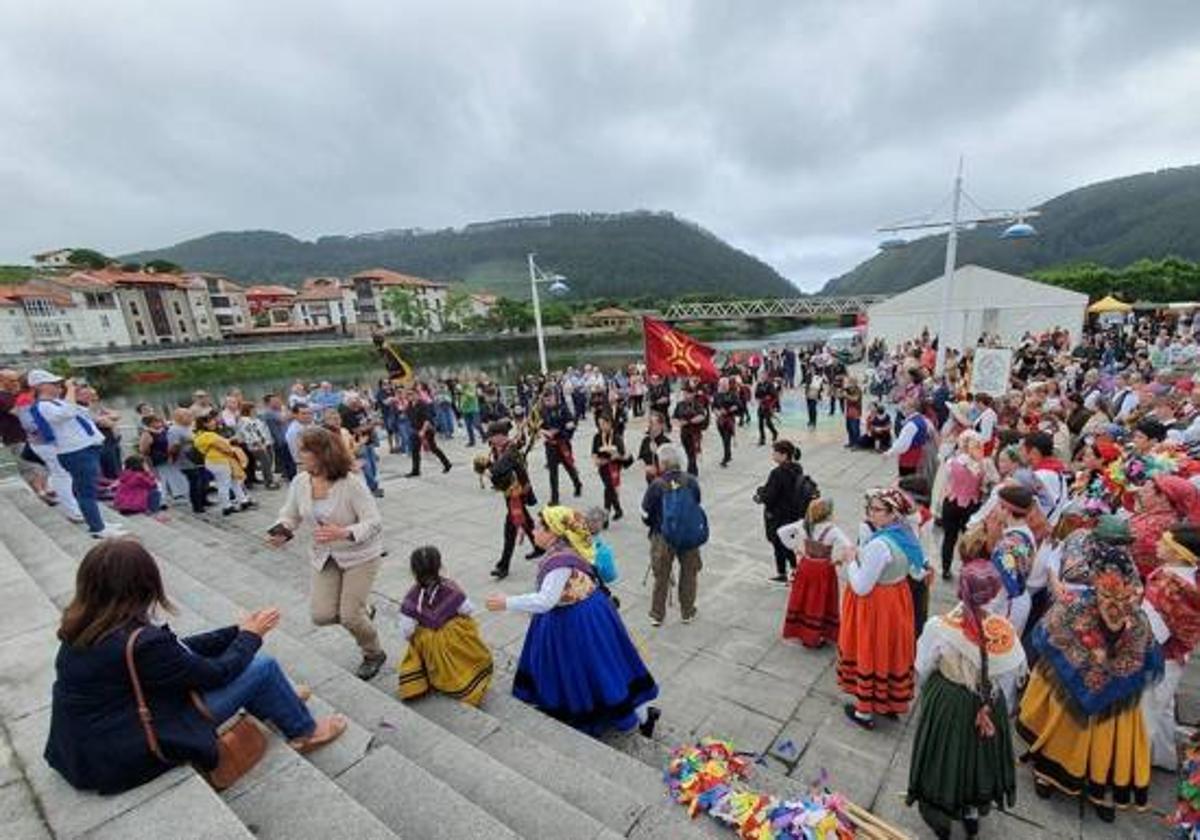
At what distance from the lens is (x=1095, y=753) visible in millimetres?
2705

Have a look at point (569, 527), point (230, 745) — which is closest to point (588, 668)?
point (569, 527)

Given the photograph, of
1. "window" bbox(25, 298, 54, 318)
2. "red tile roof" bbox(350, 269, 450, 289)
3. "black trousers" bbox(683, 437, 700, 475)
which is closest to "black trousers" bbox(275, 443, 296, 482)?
"black trousers" bbox(683, 437, 700, 475)

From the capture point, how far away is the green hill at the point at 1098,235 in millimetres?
96250

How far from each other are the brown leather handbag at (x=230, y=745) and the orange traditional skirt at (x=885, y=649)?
335 centimetres

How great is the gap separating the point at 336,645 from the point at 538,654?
1.79 meters

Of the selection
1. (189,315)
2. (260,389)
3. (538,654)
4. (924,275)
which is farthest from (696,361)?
(924,275)

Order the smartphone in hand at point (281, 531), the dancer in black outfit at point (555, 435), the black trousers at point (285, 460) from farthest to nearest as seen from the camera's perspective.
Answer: the black trousers at point (285, 460) → the dancer in black outfit at point (555, 435) → the smartphone in hand at point (281, 531)

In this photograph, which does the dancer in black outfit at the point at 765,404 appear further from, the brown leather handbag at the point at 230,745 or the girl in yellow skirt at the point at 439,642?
the brown leather handbag at the point at 230,745

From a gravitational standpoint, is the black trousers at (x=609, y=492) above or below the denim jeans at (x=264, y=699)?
below

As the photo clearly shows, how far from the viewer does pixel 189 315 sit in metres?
70.6

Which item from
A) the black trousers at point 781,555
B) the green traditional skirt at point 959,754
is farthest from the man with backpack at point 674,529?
the green traditional skirt at point 959,754

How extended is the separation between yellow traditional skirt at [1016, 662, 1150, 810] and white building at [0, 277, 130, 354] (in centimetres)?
7428

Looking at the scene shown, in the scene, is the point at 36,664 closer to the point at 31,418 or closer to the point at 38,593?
the point at 38,593

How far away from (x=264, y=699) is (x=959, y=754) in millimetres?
3250
